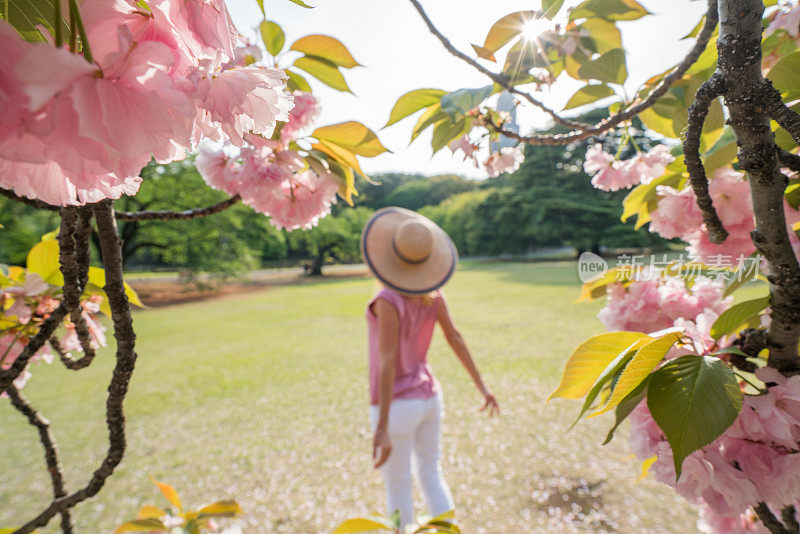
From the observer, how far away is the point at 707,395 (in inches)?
12.1

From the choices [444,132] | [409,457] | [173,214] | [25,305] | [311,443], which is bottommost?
[311,443]

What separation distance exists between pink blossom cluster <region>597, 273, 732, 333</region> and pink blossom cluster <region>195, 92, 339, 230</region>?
548 mm

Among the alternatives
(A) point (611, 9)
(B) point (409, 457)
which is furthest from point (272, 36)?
(B) point (409, 457)

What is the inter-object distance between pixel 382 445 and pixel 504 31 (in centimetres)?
122

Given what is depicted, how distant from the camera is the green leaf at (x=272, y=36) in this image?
1.46 ft

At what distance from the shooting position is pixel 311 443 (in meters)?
2.47

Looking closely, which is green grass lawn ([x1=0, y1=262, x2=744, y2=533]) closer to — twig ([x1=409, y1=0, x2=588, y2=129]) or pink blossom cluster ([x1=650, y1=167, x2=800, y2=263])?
pink blossom cluster ([x1=650, y1=167, x2=800, y2=263])

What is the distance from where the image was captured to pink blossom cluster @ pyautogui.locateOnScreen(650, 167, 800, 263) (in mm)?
495

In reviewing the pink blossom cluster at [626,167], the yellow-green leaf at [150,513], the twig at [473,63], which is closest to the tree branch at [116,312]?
the yellow-green leaf at [150,513]

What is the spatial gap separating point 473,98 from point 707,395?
1.23 feet

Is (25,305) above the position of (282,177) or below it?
below

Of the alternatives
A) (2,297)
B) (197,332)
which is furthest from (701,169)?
(197,332)

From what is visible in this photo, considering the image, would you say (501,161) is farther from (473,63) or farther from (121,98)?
(121,98)

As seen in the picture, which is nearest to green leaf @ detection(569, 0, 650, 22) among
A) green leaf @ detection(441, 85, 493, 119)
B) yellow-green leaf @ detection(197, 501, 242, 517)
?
green leaf @ detection(441, 85, 493, 119)
